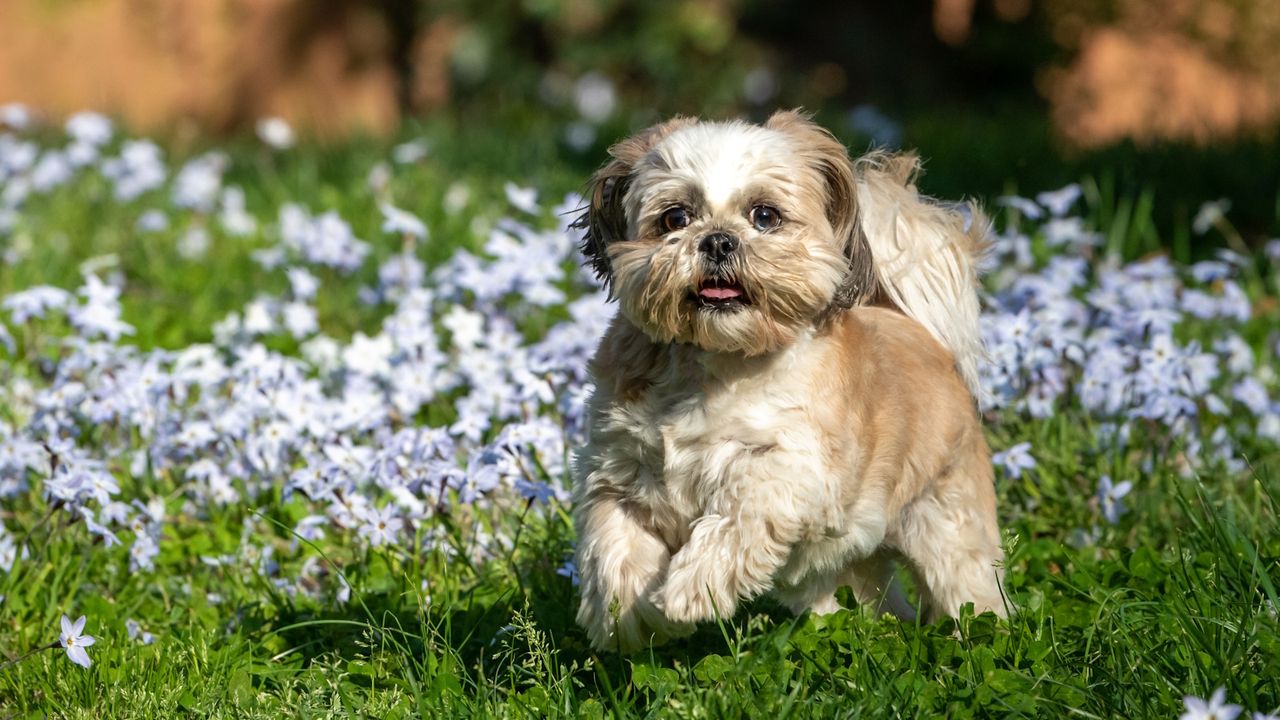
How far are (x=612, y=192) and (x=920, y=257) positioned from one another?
83cm

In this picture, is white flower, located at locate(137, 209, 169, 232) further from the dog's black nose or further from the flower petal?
the dog's black nose

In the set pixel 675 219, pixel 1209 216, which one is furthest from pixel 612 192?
pixel 1209 216

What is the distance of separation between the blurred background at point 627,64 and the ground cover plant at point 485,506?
140 inches

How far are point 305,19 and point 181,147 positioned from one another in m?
2.49

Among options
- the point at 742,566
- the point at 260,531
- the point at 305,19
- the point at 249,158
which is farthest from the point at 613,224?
the point at 305,19

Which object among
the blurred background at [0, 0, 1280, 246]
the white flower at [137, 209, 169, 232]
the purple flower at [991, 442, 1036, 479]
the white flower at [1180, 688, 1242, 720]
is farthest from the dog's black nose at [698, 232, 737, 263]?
the blurred background at [0, 0, 1280, 246]

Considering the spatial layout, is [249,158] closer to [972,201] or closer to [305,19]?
[305,19]

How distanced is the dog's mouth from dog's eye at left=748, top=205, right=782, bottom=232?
7.6 inches

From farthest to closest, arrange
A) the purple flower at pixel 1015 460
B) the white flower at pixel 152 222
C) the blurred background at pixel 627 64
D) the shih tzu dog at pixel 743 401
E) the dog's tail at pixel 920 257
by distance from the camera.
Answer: the blurred background at pixel 627 64 < the white flower at pixel 152 222 < the purple flower at pixel 1015 460 < the dog's tail at pixel 920 257 < the shih tzu dog at pixel 743 401

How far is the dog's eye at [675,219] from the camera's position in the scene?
3246 mm

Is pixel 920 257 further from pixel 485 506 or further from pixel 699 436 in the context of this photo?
pixel 485 506

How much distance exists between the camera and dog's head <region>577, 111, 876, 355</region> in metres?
3.11

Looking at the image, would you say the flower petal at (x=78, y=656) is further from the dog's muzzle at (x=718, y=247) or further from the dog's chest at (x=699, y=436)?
the dog's muzzle at (x=718, y=247)

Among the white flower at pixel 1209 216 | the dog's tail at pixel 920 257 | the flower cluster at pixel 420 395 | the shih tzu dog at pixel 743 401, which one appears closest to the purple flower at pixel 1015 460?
the flower cluster at pixel 420 395
